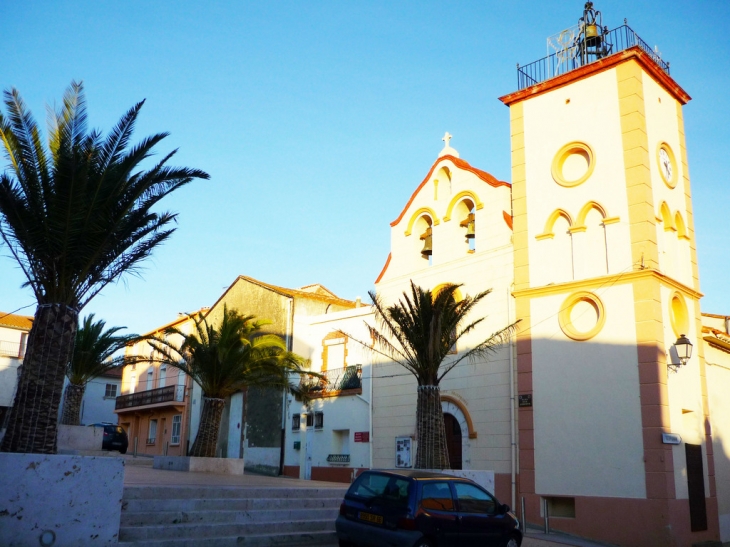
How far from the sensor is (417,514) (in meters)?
10.1

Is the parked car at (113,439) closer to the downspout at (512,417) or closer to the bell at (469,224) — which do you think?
the bell at (469,224)

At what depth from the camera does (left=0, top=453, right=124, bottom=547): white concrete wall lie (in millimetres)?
8969

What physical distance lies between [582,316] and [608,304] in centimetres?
82

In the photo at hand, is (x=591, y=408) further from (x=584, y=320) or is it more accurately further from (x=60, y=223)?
(x=60, y=223)

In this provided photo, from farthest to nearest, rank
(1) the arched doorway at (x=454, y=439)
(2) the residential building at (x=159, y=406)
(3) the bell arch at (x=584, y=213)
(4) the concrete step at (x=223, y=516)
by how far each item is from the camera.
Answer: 1. (2) the residential building at (x=159, y=406)
2. (1) the arched doorway at (x=454, y=439)
3. (3) the bell arch at (x=584, y=213)
4. (4) the concrete step at (x=223, y=516)

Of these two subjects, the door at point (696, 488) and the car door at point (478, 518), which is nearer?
the car door at point (478, 518)

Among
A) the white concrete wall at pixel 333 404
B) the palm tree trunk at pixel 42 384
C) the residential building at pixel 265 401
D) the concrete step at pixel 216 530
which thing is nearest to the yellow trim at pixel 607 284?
the white concrete wall at pixel 333 404

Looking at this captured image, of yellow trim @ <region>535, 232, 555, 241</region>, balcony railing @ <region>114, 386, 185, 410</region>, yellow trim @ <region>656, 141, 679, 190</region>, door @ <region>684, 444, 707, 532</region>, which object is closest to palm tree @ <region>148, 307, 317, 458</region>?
yellow trim @ <region>535, 232, 555, 241</region>

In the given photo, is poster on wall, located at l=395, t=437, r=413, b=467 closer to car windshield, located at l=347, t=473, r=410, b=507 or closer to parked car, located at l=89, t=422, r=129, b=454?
car windshield, located at l=347, t=473, r=410, b=507

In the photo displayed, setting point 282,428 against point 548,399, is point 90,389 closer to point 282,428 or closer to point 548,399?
point 282,428

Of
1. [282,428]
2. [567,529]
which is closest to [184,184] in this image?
[567,529]

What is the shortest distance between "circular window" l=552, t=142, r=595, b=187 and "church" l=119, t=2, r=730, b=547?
4cm

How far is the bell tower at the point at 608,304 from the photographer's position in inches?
674

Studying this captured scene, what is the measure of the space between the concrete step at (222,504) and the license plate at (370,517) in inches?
103
